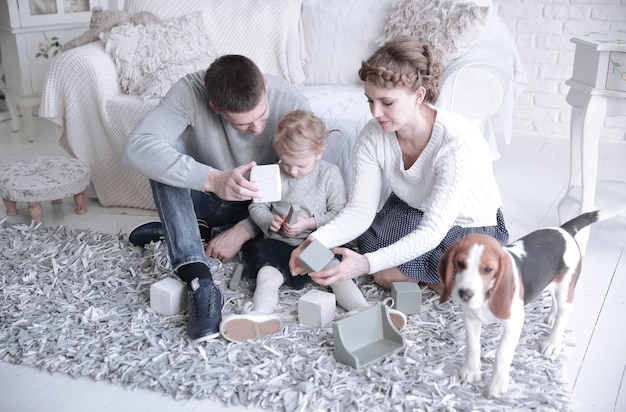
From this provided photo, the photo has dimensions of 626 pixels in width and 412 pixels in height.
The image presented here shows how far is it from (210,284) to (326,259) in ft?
1.27

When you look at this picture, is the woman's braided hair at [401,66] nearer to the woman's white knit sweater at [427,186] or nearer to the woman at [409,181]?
the woman at [409,181]

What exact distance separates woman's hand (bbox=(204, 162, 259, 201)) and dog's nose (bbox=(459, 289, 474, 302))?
0.68 meters

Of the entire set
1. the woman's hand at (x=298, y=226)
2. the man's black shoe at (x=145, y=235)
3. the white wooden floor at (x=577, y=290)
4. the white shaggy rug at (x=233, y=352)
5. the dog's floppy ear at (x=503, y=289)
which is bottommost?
the white wooden floor at (x=577, y=290)

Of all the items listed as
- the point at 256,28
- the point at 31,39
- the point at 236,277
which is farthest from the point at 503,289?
the point at 31,39

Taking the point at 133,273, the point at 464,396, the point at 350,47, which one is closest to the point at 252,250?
the point at 133,273

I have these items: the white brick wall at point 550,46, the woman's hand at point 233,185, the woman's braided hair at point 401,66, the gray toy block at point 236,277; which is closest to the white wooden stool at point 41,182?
the gray toy block at point 236,277

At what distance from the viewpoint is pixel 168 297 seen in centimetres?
208

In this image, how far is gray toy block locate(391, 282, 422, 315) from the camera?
6.78 ft

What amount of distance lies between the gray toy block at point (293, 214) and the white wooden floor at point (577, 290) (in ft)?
2.11

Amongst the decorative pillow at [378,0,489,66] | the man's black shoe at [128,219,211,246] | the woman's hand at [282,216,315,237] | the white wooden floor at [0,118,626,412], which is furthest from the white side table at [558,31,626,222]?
the man's black shoe at [128,219,211,246]

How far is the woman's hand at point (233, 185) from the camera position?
76.7 inches

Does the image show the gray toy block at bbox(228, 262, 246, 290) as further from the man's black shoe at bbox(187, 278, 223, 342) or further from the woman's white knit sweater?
the woman's white knit sweater

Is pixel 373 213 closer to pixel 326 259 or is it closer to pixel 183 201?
pixel 326 259

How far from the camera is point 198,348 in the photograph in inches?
75.4
